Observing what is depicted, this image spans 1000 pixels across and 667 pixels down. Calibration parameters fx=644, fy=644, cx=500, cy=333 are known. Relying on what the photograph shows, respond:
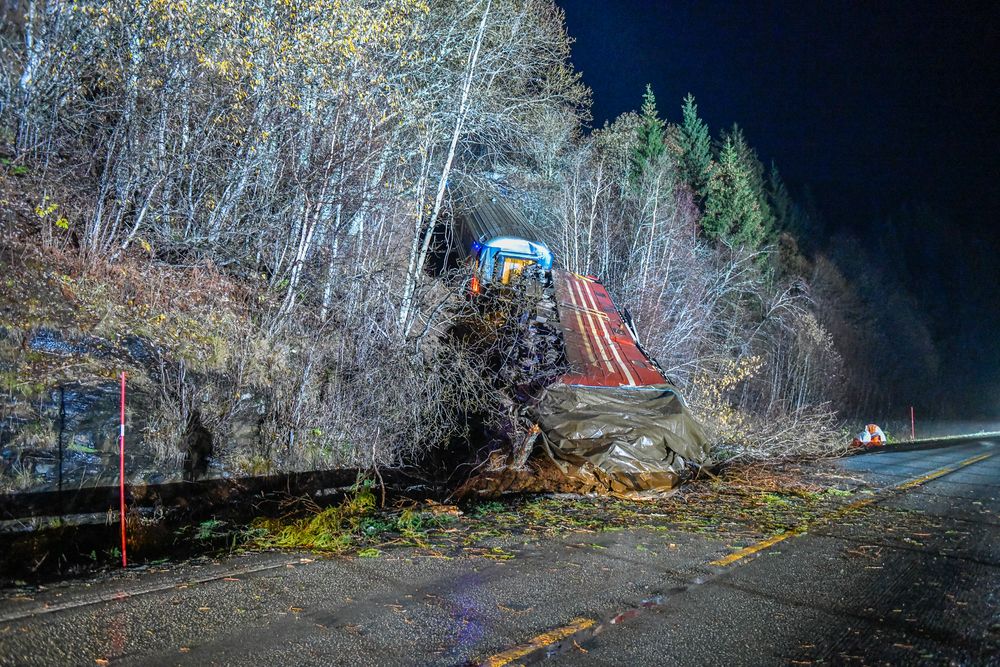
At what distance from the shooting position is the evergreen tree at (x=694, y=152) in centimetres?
3186

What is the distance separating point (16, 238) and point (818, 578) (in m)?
9.21

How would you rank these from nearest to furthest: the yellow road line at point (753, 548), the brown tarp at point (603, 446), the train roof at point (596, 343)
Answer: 1. the yellow road line at point (753, 548)
2. the brown tarp at point (603, 446)
3. the train roof at point (596, 343)

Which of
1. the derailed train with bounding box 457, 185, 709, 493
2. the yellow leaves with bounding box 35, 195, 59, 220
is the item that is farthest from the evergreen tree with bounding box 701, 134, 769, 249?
the yellow leaves with bounding box 35, 195, 59, 220

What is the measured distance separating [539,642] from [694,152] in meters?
31.8

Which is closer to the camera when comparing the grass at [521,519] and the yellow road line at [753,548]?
the yellow road line at [753,548]

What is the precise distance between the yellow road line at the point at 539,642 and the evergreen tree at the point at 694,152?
99.0ft

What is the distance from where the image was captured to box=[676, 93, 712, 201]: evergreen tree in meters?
31.9

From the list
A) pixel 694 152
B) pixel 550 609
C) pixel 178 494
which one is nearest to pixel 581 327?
pixel 178 494

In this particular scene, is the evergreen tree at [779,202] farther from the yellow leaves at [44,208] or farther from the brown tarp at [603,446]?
the yellow leaves at [44,208]

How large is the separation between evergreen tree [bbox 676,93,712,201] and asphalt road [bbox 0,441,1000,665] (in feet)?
91.2

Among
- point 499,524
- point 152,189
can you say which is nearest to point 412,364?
point 499,524

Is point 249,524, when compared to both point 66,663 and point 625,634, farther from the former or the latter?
point 625,634

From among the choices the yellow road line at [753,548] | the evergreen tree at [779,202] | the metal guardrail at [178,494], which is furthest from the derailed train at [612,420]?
the evergreen tree at [779,202]

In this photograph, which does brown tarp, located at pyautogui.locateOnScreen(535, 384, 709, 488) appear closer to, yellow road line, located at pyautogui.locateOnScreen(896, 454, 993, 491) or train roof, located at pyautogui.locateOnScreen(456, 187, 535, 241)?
yellow road line, located at pyautogui.locateOnScreen(896, 454, 993, 491)
